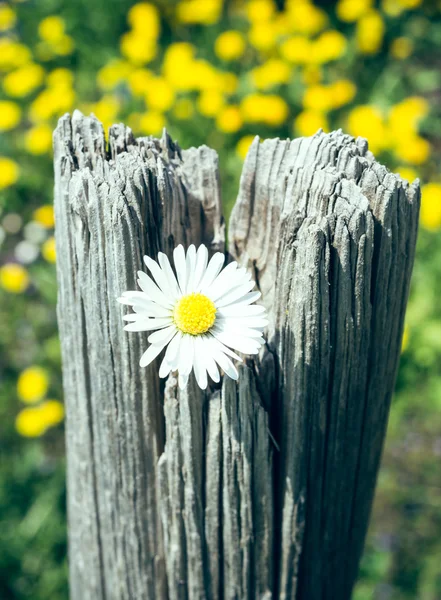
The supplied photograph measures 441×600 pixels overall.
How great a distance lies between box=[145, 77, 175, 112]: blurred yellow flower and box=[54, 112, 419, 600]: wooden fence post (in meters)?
3.08

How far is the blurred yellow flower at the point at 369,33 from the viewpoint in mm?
5098

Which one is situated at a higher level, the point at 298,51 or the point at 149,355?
the point at 298,51

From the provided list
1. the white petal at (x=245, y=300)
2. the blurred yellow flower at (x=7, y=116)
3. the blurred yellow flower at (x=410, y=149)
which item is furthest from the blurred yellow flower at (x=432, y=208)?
the blurred yellow flower at (x=7, y=116)

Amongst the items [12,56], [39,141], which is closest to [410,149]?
[39,141]

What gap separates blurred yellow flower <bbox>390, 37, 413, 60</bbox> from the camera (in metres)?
5.42

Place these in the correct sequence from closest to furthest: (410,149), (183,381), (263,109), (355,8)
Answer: (183,381)
(410,149)
(263,109)
(355,8)

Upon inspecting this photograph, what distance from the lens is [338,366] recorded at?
1425 mm

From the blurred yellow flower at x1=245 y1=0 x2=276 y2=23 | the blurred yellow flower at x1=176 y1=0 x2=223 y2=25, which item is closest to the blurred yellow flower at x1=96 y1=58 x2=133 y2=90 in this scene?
the blurred yellow flower at x1=176 y1=0 x2=223 y2=25

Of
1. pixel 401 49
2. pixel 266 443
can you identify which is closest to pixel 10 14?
pixel 401 49

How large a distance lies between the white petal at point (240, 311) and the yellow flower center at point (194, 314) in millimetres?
22

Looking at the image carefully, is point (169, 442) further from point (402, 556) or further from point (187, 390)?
point (402, 556)

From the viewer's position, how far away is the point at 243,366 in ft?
4.29

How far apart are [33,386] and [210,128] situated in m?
2.39

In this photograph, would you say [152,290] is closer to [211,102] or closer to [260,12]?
[211,102]
